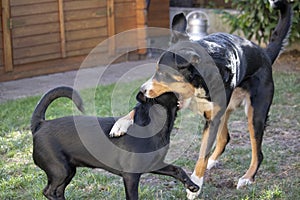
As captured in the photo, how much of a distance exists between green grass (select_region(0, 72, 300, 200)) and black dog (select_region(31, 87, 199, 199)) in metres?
0.78

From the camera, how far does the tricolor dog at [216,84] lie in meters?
4.44

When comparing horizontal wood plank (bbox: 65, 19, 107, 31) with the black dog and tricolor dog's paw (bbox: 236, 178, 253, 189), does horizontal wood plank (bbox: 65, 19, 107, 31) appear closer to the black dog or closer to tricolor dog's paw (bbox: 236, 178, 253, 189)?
tricolor dog's paw (bbox: 236, 178, 253, 189)

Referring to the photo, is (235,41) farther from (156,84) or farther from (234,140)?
(234,140)

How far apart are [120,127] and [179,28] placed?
52.4 inches

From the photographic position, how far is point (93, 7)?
37.4 feet

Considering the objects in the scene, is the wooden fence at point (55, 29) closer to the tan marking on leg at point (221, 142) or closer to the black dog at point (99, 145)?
the tan marking on leg at point (221, 142)

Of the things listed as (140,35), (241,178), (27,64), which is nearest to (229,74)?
(241,178)

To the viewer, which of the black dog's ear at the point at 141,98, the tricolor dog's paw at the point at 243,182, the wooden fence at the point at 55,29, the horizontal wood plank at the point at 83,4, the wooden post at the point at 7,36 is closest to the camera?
the black dog's ear at the point at 141,98

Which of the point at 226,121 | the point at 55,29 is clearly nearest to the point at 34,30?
the point at 55,29

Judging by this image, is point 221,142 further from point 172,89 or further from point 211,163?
point 172,89

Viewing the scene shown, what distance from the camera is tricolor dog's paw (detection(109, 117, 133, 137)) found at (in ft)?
13.6

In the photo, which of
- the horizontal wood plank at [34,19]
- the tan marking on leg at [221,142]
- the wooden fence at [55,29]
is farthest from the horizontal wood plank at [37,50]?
the tan marking on leg at [221,142]

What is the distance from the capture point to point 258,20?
36.2ft

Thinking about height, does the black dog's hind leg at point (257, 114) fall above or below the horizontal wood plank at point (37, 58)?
above
